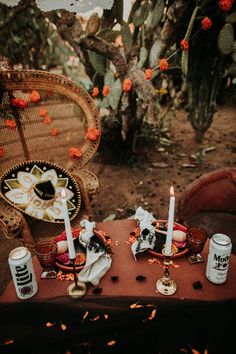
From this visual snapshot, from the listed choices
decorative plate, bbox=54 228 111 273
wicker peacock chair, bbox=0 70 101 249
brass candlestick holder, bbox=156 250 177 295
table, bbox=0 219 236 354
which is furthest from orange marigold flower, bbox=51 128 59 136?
brass candlestick holder, bbox=156 250 177 295

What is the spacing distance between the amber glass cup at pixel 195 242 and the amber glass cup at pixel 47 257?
625 mm

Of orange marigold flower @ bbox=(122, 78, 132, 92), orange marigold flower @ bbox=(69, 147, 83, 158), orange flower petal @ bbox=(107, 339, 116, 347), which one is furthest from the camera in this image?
orange marigold flower @ bbox=(122, 78, 132, 92)

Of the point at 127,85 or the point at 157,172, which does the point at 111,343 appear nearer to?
the point at 127,85

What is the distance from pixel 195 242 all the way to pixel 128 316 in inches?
18.1

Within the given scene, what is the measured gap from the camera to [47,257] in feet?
4.42

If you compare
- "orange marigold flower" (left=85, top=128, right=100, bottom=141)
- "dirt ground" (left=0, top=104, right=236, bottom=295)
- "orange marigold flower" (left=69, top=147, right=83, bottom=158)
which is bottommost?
"dirt ground" (left=0, top=104, right=236, bottom=295)

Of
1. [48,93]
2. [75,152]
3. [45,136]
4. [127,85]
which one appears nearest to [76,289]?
[75,152]

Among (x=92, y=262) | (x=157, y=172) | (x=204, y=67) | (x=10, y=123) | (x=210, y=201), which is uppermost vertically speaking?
(x=204, y=67)

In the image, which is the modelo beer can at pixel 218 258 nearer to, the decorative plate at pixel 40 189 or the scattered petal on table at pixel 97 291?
the scattered petal on table at pixel 97 291

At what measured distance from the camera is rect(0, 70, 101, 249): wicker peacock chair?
2.14 meters

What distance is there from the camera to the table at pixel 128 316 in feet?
3.56

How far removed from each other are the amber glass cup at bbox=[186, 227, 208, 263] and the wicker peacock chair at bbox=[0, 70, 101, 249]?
0.93 metres

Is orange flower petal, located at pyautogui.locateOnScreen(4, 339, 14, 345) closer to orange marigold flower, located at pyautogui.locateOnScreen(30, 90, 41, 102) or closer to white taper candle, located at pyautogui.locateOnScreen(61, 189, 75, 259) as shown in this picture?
white taper candle, located at pyautogui.locateOnScreen(61, 189, 75, 259)

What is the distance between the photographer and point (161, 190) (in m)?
3.59
